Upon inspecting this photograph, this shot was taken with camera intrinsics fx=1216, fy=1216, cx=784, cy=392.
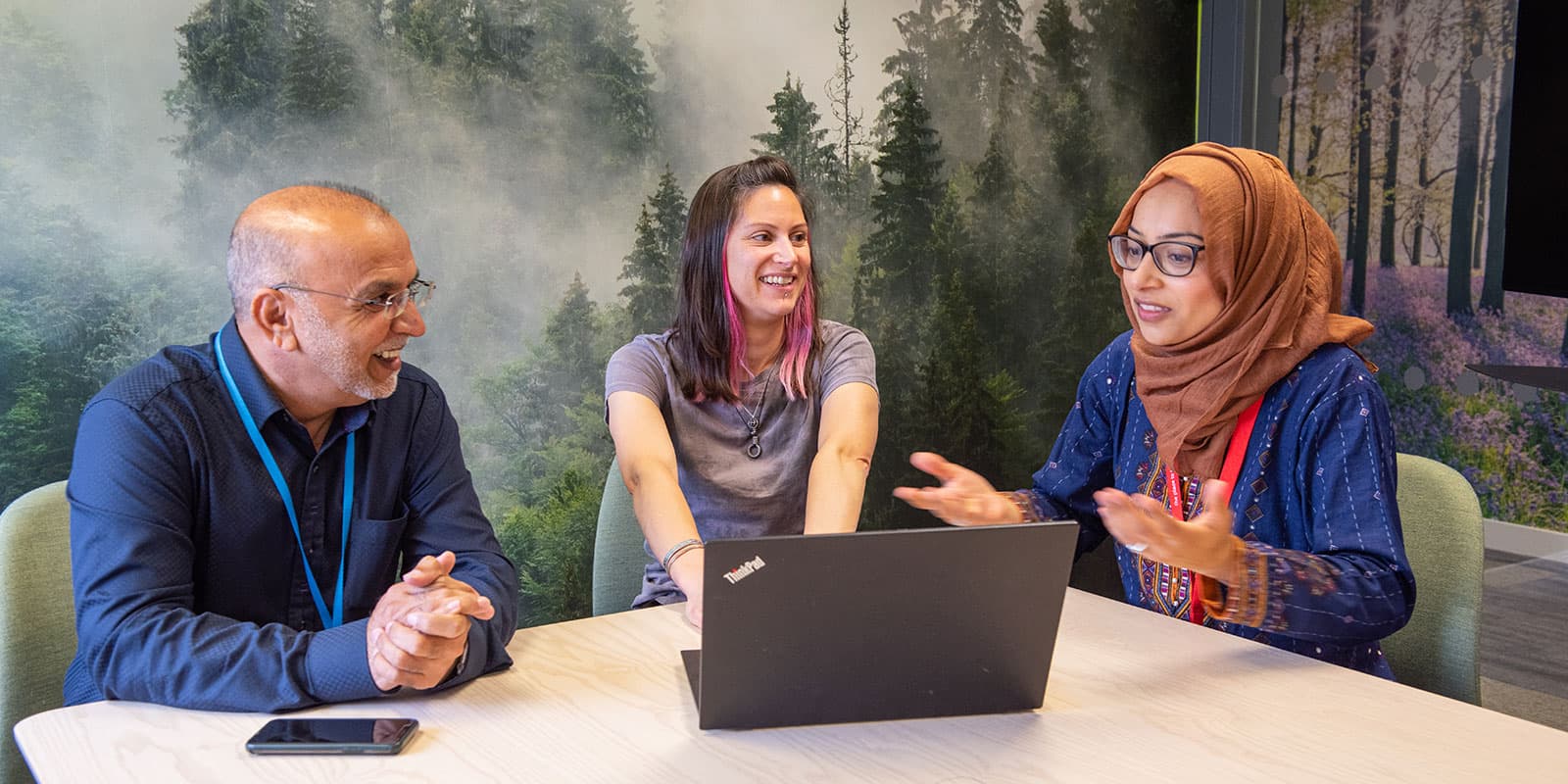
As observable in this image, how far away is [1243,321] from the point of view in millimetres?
1898

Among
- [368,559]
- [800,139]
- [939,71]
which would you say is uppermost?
[939,71]

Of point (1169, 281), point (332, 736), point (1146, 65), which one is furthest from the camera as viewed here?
point (1146, 65)

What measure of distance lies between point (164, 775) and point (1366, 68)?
3.46 meters

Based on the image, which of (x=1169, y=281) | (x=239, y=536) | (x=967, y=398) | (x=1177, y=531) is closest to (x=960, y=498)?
(x=1177, y=531)

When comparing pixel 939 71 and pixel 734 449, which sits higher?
pixel 939 71

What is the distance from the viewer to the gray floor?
123 inches

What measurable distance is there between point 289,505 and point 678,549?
0.61 metres

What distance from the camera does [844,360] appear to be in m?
2.46

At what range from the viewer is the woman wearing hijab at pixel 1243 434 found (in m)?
1.63

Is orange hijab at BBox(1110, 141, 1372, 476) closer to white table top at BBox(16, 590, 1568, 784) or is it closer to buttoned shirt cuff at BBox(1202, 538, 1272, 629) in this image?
buttoned shirt cuff at BBox(1202, 538, 1272, 629)

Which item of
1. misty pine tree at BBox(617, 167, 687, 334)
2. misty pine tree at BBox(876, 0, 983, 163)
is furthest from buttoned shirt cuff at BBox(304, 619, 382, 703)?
misty pine tree at BBox(876, 0, 983, 163)

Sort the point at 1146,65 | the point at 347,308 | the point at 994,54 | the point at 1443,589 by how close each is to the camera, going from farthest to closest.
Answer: the point at 1146,65, the point at 994,54, the point at 1443,589, the point at 347,308

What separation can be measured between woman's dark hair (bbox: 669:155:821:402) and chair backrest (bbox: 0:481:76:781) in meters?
1.09

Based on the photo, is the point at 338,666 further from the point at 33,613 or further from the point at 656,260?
the point at 656,260
